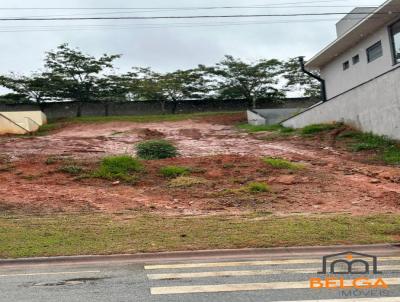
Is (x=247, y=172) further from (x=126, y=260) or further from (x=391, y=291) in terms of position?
(x=391, y=291)

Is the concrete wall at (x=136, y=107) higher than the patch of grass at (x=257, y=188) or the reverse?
higher

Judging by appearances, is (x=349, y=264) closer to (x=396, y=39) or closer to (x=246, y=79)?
(x=396, y=39)

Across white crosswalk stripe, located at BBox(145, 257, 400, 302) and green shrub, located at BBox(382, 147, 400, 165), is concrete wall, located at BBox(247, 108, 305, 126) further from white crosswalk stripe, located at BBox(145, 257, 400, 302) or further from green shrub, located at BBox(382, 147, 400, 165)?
white crosswalk stripe, located at BBox(145, 257, 400, 302)

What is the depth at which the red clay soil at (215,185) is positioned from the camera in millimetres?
12602

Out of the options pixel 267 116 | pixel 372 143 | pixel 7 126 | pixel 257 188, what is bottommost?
pixel 257 188

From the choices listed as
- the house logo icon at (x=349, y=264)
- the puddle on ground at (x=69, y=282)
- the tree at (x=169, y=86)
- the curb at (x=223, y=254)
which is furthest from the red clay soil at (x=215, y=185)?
the tree at (x=169, y=86)

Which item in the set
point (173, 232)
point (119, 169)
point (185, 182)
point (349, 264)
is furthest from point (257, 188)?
point (349, 264)

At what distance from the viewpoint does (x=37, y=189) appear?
14125 millimetres

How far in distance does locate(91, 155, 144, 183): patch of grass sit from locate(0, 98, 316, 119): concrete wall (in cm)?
2725

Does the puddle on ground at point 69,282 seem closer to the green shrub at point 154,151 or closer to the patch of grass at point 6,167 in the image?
the patch of grass at point 6,167

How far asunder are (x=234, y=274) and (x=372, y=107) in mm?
15275

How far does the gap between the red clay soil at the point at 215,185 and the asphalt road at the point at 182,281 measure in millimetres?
4567

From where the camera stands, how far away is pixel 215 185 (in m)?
14.6

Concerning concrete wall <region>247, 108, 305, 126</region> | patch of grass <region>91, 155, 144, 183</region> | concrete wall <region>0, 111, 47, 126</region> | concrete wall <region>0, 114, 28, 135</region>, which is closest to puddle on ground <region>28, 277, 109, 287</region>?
patch of grass <region>91, 155, 144, 183</region>
